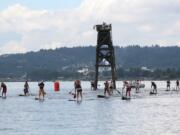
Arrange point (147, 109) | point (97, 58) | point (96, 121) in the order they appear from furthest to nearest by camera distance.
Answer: point (97, 58) → point (147, 109) → point (96, 121)

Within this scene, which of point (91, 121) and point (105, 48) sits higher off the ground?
point (105, 48)

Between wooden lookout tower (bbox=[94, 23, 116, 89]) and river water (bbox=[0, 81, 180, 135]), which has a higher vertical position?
wooden lookout tower (bbox=[94, 23, 116, 89])

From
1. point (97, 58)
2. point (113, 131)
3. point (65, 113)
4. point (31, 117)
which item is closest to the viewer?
point (113, 131)

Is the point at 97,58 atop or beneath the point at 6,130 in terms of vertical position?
atop

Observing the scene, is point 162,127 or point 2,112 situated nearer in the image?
point 162,127

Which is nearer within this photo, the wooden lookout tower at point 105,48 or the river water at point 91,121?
the river water at point 91,121

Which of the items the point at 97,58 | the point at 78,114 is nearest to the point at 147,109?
the point at 78,114

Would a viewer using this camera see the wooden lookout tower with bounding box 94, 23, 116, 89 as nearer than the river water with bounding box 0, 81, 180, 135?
No

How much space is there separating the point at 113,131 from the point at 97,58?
63327 millimetres

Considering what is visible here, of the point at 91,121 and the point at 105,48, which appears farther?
the point at 105,48

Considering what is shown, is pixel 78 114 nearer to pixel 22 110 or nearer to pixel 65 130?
pixel 22 110

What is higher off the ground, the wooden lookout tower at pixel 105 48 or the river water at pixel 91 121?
Answer: the wooden lookout tower at pixel 105 48

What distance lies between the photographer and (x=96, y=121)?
1500 inches

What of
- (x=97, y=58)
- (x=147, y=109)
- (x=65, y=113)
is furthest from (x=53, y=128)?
(x=97, y=58)
